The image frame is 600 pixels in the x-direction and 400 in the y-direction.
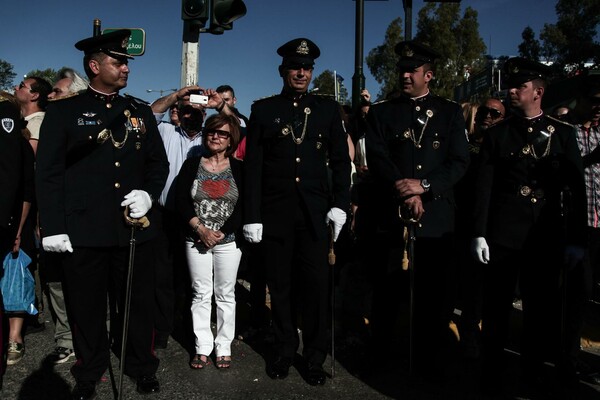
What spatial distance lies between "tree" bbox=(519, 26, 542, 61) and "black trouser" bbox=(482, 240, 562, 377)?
37179mm

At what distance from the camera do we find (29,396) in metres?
3.81

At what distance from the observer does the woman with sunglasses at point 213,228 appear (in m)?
4.35

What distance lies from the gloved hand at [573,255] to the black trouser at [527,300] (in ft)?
0.18

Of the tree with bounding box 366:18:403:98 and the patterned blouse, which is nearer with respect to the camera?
the patterned blouse

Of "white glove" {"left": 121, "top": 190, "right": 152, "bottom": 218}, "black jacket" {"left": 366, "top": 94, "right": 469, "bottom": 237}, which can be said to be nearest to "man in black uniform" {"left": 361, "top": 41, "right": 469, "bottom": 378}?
"black jacket" {"left": 366, "top": 94, "right": 469, "bottom": 237}

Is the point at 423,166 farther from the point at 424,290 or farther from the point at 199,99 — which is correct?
the point at 199,99

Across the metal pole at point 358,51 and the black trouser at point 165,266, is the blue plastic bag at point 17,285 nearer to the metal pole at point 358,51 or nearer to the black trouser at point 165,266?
the black trouser at point 165,266

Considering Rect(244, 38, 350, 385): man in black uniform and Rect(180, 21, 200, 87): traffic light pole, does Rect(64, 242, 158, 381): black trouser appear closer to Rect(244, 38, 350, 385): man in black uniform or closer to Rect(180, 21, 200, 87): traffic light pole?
Rect(244, 38, 350, 385): man in black uniform

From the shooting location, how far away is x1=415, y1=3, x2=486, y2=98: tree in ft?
84.0

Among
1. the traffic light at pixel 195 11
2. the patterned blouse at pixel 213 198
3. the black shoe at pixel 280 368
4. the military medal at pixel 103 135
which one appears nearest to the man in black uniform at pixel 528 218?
the black shoe at pixel 280 368

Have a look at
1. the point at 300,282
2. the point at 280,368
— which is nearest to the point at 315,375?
the point at 280,368

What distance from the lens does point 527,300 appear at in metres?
3.85

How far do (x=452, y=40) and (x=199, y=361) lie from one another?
24443 millimetres

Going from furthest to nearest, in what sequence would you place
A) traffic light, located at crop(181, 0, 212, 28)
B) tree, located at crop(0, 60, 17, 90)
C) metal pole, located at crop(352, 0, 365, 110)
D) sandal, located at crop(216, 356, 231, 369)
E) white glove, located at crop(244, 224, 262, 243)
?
1. tree, located at crop(0, 60, 17, 90)
2. metal pole, located at crop(352, 0, 365, 110)
3. traffic light, located at crop(181, 0, 212, 28)
4. sandal, located at crop(216, 356, 231, 369)
5. white glove, located at crop(244, 224, 262, 243)
